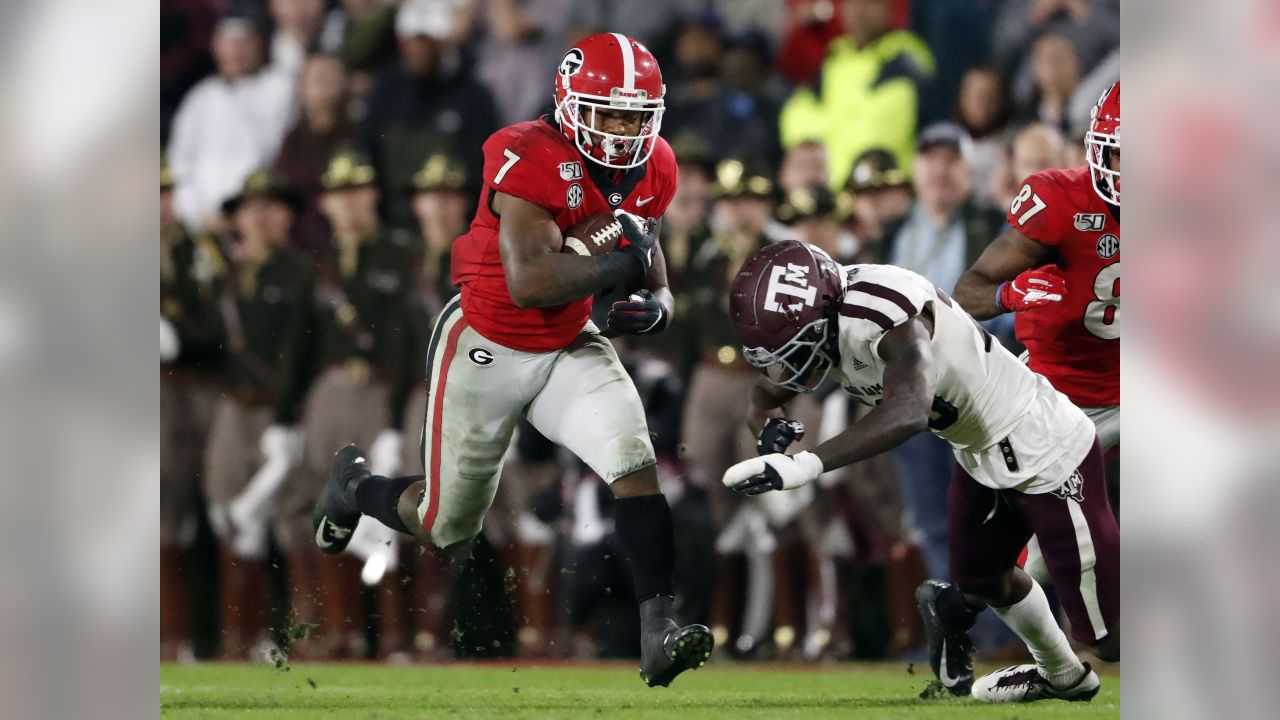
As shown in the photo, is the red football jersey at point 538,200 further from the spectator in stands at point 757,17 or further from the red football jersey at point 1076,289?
the spectator in stands at point 757,17

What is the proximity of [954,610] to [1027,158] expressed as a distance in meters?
1.66

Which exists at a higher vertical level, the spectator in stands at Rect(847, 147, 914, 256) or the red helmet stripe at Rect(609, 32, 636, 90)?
the red helmet stripe at Rect(609, 32, 636, 90)

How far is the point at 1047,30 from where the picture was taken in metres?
5.41

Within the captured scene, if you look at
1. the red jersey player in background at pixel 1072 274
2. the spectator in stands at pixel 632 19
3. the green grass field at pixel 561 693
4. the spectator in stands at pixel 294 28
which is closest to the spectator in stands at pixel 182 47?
the spectator in stands at pixel 294 28

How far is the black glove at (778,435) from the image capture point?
12.3 ft

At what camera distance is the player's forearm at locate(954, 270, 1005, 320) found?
439 centimetres

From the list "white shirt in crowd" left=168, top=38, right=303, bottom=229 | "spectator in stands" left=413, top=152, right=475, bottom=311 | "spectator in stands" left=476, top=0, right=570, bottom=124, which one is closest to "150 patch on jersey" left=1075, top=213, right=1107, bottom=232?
"spectator in stands" left=476, top=0, right=570, bottom=124

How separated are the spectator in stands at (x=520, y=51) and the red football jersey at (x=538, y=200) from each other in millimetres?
1480

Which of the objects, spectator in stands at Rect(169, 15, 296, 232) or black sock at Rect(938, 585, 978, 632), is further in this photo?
spectator in stands at Rect(169, 15, 296, 232)

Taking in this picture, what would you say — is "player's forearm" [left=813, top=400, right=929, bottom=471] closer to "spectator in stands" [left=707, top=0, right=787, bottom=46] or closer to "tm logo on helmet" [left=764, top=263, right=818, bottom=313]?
"tm logo on helmet" [left=764, top=263, right=818, bottom=313]

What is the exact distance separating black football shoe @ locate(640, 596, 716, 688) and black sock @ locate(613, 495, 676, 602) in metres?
0.04

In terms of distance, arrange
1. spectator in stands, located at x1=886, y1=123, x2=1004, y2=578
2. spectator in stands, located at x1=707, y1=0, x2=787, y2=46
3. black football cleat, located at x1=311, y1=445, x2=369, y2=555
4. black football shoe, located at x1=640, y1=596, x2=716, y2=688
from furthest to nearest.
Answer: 1. spectator in stands, located at x1=707, y1=0, x2=787, y2=46
2. spectator in stands, located at x1=886, y1=123, x2=1004, y2=578
3. black football cleat, located at x1=311, y1=445, x2=369, y2=555
4. black football shoe, located at x1=640, y1=596, x2=716, y2=688
